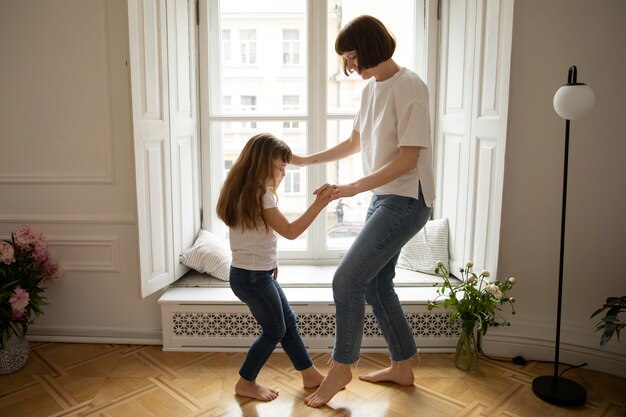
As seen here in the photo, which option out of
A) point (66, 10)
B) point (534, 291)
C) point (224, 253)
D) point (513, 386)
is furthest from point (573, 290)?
point (66, 10)

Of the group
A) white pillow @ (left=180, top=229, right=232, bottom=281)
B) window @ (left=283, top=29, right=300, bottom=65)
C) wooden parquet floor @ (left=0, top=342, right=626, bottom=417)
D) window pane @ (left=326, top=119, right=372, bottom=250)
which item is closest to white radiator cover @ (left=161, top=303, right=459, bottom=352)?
wooden parquet floor @ (left=0, top=342, right=626, bottom=417)

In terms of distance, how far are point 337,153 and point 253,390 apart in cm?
114

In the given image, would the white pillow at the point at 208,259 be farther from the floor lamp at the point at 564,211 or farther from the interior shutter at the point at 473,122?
the floor lamp at the point at 564,211

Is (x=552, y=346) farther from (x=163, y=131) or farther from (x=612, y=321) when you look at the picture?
(x=163, y=131)

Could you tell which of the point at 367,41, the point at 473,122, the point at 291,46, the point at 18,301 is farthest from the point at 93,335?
the point at 473,122

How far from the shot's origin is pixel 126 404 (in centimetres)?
244

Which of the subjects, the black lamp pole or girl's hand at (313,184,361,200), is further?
the black lamp pole

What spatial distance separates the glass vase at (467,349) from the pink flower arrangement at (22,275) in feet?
6.84

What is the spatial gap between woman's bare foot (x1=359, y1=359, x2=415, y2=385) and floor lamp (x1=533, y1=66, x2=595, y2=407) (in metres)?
0.56

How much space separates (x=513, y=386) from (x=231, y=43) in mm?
2476

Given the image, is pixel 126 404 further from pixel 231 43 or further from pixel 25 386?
pixel 231 43

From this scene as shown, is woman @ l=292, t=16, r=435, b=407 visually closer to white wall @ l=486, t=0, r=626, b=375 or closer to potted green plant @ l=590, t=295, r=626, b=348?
white wall @ l=486, t=0, r=626, b=375

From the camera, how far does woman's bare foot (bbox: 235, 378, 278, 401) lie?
2465 millimetres

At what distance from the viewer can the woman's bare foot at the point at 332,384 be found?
2375mm
